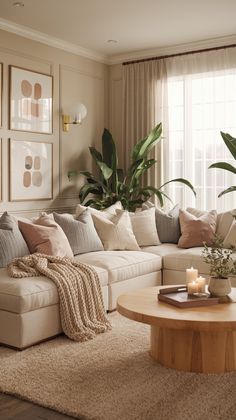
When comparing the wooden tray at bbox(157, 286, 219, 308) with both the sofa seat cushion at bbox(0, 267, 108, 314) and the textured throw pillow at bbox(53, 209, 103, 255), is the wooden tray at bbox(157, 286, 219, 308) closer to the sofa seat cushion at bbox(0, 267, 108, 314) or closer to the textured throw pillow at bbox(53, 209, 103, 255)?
the sofa seat cushion at bbox(0, 267, 108, 314)

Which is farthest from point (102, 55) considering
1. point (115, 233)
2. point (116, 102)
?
point (115, 233)

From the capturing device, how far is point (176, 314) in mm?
3021

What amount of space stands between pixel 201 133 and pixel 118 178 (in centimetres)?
111

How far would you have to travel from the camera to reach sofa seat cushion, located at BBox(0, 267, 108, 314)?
3449 mm

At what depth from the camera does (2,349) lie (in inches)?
138

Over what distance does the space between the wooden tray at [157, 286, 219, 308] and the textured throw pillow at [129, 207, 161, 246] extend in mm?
1908

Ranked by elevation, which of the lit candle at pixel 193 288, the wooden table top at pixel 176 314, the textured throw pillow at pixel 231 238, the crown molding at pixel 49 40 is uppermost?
the crown molding at pixel 49 40

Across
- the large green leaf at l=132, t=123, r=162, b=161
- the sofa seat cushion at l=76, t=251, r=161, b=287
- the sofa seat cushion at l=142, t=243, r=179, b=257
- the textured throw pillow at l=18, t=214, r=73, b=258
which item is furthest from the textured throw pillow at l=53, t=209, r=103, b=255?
the large green leaf at l=132, t=123, r=162, b=161

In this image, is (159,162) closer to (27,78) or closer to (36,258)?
(27,78)

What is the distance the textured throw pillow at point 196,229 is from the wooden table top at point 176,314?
1925mm

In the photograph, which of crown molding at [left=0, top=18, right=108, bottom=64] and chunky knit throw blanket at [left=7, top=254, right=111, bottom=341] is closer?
chunky knit throw blanket at [left=7, top=254, right=111, bottom=341]

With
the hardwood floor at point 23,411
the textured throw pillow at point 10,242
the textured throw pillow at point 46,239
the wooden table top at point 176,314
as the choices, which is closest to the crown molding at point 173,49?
the textured throw pillow at point 46,239

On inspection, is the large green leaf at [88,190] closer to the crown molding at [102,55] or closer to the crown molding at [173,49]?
the crown molding at [102,55]

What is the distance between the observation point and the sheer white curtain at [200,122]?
593 cm
